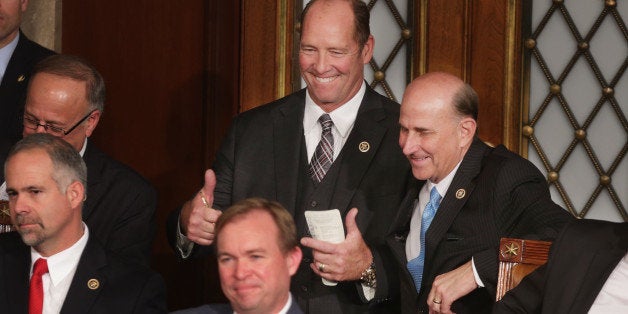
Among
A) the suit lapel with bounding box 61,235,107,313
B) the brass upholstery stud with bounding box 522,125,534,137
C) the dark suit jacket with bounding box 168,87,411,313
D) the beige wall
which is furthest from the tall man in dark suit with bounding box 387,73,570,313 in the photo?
the beige wall

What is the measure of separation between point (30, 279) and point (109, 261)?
23 centimetres

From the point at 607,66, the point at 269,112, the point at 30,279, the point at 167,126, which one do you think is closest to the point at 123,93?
the point at 167,126

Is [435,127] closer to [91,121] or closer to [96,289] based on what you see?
[96,289]

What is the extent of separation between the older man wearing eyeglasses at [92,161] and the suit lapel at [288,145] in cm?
46

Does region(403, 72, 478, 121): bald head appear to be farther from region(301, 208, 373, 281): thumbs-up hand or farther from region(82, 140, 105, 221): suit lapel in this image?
region(82, 140, 105, 221): suit lapel

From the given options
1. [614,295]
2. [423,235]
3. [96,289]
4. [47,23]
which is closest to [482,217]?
[423,235]

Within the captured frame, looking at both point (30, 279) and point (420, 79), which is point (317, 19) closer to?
point (420, 79)

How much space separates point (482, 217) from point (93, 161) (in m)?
1.37

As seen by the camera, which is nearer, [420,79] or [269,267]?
[269,267]

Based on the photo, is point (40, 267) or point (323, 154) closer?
point (40, 267)

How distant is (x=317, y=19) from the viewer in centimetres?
387

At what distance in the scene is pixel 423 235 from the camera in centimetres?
357

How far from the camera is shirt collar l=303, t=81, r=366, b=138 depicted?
3.91 metres

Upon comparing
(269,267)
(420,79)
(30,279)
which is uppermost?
(420,79)
